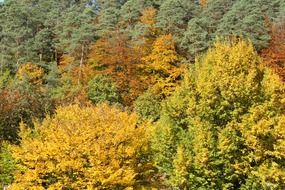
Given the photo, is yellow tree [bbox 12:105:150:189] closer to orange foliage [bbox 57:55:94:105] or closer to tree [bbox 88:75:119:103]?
orange foliage [bbox 57:55:94:105]

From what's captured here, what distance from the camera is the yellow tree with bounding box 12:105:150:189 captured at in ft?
70.5

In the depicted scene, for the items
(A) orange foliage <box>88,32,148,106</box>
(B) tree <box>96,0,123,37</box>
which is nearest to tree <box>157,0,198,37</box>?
(A) orange foliage <box>88,32,148,106</box>

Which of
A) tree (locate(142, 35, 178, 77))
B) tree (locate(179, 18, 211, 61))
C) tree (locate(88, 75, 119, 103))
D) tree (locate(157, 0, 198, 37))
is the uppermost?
tree (locate(157, 0, 198, 37))

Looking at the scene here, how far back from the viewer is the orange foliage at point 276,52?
153ft

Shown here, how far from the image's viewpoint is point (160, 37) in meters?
52.1

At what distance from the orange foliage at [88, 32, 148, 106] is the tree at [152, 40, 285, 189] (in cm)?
2322

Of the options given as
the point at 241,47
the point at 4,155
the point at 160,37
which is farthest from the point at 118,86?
the point at 241,47

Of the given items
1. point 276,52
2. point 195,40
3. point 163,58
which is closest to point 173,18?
point 195,40

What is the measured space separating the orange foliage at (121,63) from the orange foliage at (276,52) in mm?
12500

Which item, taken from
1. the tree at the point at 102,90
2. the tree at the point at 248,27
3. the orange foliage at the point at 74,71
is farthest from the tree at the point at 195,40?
the orange foliage at the point at 74,71

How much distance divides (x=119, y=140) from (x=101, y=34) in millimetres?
34737

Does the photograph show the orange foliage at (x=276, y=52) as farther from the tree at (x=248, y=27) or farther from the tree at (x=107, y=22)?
the tree at (x=107, y=22)

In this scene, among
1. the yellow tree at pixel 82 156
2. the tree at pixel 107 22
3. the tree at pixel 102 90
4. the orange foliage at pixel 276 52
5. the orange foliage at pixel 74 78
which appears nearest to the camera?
the yellow tree at pixel 82 156

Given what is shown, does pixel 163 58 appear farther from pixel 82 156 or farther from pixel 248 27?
pixel 82 156
